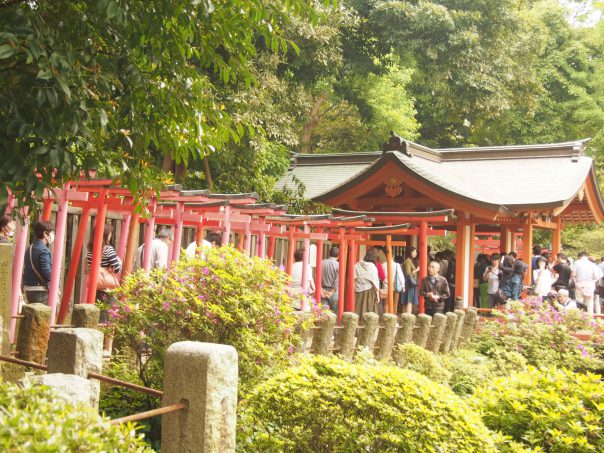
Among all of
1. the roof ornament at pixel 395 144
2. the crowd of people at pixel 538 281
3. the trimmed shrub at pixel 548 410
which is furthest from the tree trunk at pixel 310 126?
the trimmed shrub at pixel 548 410

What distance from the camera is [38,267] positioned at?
7480 mm

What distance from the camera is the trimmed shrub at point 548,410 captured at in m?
4.81

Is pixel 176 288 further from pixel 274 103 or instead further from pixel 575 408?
pixel 274 103

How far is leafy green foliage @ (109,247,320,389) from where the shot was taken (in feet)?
18.5

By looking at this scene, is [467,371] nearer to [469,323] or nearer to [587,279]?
[469,323]

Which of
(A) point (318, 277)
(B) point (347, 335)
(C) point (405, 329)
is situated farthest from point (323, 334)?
(A) point (318, 277)

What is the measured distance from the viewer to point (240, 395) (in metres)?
5.55

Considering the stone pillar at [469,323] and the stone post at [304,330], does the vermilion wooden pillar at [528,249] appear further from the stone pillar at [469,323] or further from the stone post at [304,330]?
the stone post at [304,330]

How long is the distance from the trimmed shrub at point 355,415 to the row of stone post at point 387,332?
2.41 metres

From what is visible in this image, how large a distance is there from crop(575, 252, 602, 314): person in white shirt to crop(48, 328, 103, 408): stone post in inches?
580

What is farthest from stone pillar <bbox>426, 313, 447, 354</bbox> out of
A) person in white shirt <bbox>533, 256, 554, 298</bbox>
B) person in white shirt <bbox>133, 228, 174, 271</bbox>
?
person in white shirt <bbox>533, 256, 554, 298</bbox>

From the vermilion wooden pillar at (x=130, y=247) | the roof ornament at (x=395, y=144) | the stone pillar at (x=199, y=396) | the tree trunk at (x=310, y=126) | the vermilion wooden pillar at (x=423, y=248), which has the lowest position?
the stone pillar at (x=199, y=396)

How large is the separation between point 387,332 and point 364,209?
8904mm

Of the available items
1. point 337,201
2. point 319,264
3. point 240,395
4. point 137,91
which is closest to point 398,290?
point 319,264
